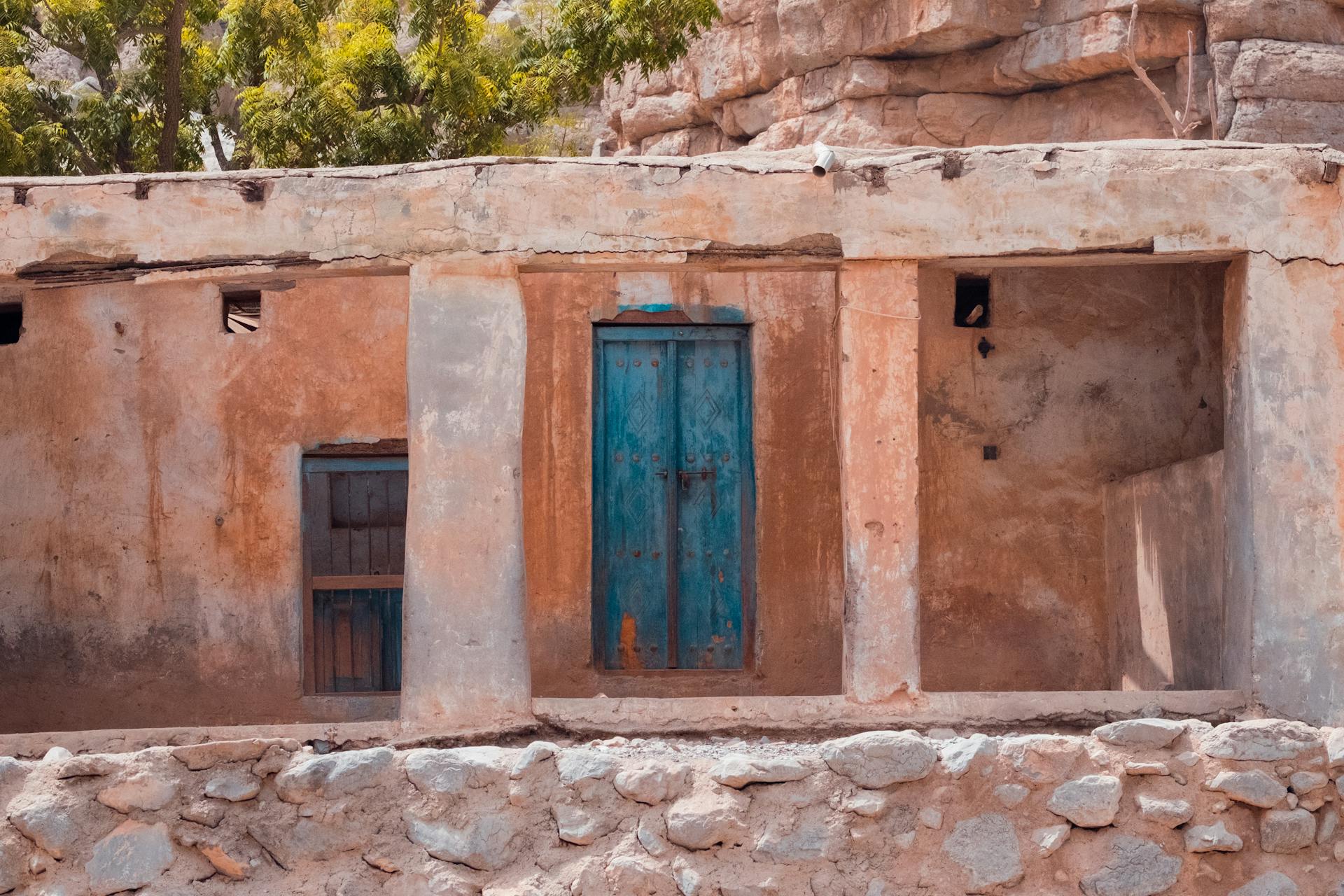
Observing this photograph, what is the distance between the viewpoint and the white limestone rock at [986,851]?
5.33m

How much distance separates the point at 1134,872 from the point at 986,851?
48cm

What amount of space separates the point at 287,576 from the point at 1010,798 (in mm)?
4580

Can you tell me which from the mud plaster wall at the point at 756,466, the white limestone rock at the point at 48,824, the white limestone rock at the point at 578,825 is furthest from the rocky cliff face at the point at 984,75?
the white limestone rock at the point at 48,824

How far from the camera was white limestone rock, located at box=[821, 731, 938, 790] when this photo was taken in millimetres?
5398

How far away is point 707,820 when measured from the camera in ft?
17.6

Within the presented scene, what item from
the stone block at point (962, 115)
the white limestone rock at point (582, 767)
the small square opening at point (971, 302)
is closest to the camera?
the white limestone rock at point (582, 767)

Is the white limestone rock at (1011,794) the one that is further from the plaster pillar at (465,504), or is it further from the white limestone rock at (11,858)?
the white limestone rock at (11,858)

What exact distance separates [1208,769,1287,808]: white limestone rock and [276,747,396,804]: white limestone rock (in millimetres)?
2711

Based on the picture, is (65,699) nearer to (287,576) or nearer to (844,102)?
(287,576)

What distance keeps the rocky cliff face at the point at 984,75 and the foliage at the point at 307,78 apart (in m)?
1.97

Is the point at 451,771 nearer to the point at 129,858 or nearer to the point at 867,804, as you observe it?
the point at 129,858

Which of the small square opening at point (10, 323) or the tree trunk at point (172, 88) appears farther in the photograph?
the tree trunk at point (172, 88)

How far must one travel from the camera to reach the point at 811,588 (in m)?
8.86

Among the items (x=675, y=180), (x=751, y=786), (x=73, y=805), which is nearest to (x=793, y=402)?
(x=675, y=180)
